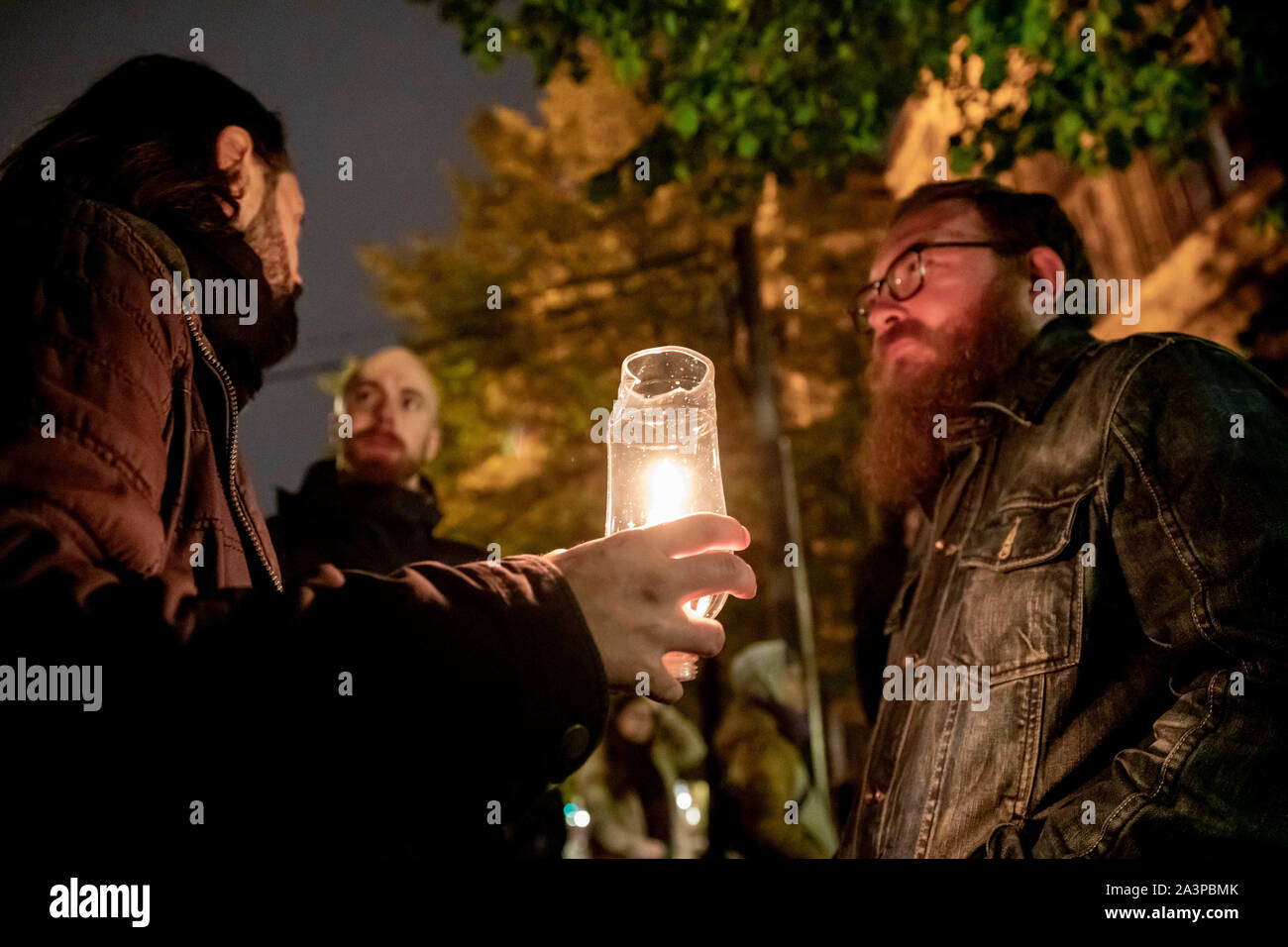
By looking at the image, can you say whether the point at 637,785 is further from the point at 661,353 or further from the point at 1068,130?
the point at 661,353

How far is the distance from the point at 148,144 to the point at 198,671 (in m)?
1.10

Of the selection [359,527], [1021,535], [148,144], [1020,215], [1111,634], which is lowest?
[1111,634]

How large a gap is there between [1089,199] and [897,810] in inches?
678

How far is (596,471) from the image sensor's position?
12898 millimetres

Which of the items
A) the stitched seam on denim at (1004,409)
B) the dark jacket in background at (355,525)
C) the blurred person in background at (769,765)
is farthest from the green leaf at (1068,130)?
the dark jacket in background at (355,525)

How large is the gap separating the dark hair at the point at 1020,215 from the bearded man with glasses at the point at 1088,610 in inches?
9.5

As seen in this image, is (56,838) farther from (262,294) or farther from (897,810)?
(897,810)

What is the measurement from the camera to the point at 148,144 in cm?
149

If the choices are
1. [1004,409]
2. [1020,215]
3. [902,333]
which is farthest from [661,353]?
[1020,215]

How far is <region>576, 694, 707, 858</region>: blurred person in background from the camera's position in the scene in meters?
8.41

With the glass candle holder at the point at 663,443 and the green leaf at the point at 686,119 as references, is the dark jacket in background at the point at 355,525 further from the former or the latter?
the green leaf at the point at 686,119

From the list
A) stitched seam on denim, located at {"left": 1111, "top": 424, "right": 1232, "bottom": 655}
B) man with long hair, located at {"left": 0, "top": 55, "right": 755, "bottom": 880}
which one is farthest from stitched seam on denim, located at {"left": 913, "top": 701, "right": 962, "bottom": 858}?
man with long hair, located at {"left": 0, "top": 55, "right": 755, "bottom": 880}

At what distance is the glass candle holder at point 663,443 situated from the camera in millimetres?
1584
